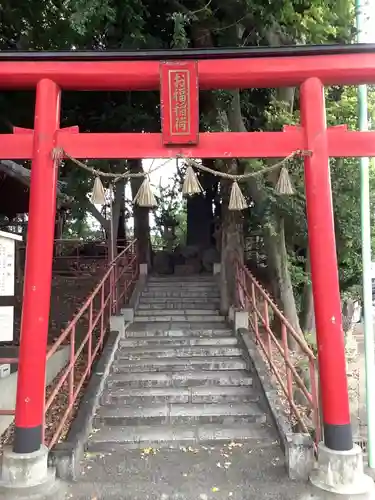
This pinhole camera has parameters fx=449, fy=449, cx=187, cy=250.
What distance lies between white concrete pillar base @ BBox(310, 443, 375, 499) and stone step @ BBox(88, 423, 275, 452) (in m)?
0.97

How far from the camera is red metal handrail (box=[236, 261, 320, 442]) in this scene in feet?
16.1

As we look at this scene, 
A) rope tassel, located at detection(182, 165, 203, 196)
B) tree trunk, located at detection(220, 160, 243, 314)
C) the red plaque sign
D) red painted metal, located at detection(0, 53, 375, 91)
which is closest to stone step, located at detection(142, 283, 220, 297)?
tree trunk, located at detection(220, 160, 243, 314)

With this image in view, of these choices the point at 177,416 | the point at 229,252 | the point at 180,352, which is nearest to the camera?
the point at 177,416

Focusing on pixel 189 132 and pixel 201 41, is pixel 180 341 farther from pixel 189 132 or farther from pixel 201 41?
pixel 201 41

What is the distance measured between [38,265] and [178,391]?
9.62ft

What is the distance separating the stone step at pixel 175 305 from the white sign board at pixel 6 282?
17.6ft

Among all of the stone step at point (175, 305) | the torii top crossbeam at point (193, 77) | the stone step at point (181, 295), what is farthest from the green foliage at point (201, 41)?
the stone step at point (181, 295)

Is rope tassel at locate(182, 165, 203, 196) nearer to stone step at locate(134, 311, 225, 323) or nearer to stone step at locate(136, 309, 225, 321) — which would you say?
stone step at locate(134, 311, 225, 323)

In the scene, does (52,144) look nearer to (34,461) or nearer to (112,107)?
(34,461)

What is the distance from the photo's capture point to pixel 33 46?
810 cm

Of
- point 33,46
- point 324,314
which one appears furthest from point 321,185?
point 33,46

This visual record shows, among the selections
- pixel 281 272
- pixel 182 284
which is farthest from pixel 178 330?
pixel 182 284

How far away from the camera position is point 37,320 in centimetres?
460

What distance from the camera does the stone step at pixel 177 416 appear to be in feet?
19.1
